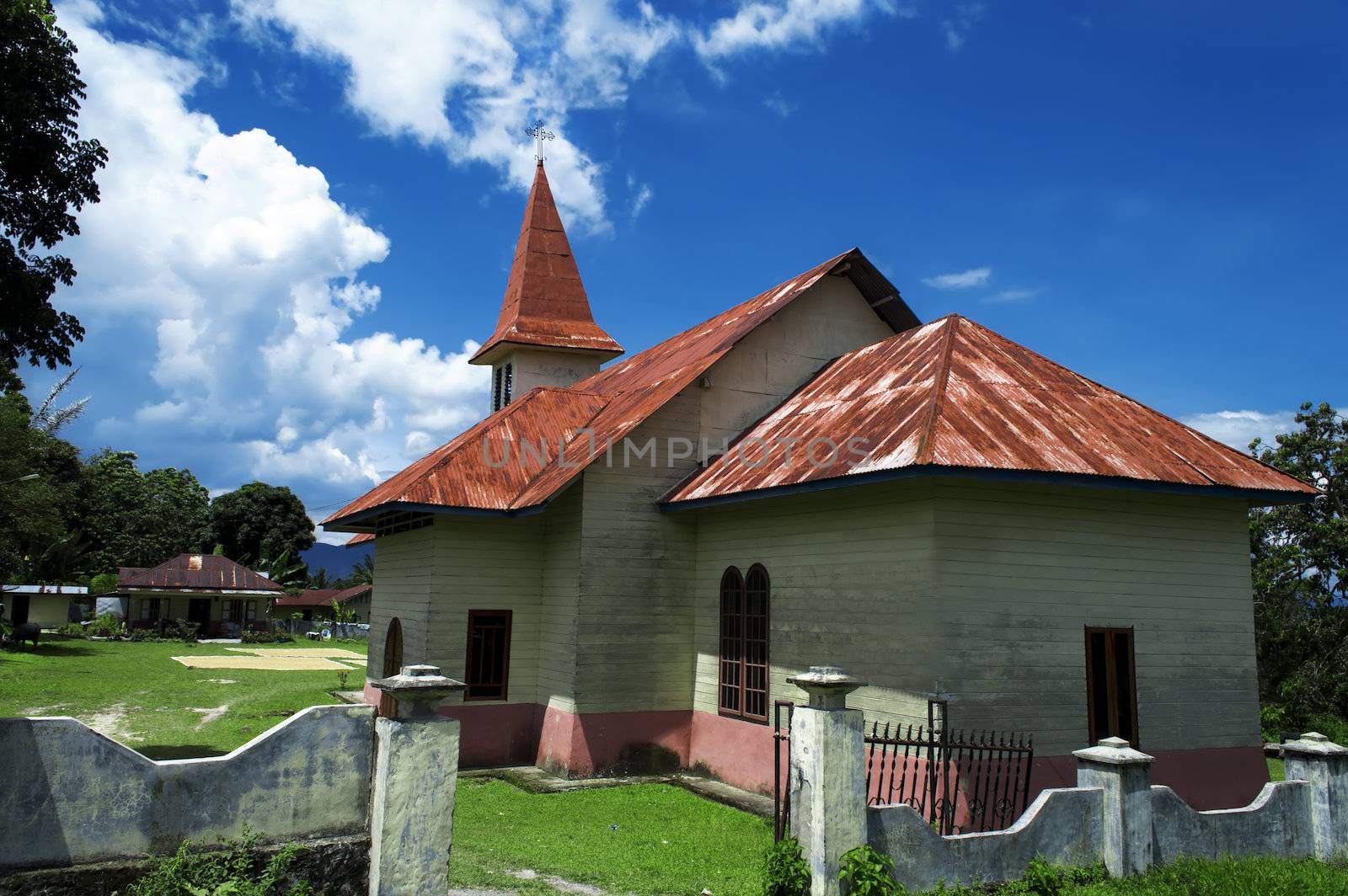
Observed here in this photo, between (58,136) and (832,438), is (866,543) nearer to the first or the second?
(832,438)

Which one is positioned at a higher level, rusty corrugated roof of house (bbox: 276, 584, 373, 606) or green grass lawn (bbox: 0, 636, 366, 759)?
rusty corrugated roof of house (bbox: 276, 584, 373, 606)

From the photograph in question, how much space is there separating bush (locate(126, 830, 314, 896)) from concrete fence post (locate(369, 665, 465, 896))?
59 cm

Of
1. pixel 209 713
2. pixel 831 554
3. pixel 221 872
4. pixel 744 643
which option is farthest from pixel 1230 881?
pixel 209 713

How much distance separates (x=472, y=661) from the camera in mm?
15148

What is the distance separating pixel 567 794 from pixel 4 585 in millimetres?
39364

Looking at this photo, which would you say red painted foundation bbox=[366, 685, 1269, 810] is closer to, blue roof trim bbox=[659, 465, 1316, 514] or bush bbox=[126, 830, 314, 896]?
blue roof trim bbox=[659, 465, 1316, 514]

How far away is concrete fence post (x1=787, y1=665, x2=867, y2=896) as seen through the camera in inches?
283

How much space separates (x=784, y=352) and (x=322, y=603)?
175 feet

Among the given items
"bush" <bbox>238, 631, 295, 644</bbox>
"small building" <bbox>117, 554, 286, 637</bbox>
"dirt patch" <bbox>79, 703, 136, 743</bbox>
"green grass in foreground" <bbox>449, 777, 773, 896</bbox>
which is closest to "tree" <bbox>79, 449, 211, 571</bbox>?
"small building" <bbox>117, 554, 286, 637</bbox>

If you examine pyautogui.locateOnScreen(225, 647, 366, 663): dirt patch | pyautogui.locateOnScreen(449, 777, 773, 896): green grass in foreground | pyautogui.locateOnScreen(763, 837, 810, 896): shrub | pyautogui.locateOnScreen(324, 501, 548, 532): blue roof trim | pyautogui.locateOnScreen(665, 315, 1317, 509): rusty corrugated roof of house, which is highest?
pyautogui.locateOnScreen(665, 315, 1317, 509): rusty corrugated roof of house

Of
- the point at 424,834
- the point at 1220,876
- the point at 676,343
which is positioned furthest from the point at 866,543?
the point at 676,343

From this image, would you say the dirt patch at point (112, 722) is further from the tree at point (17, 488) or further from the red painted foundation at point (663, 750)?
the tree at point (17, 488)

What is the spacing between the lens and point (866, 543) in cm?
1152

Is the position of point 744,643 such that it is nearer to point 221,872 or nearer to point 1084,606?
point 1084,606
